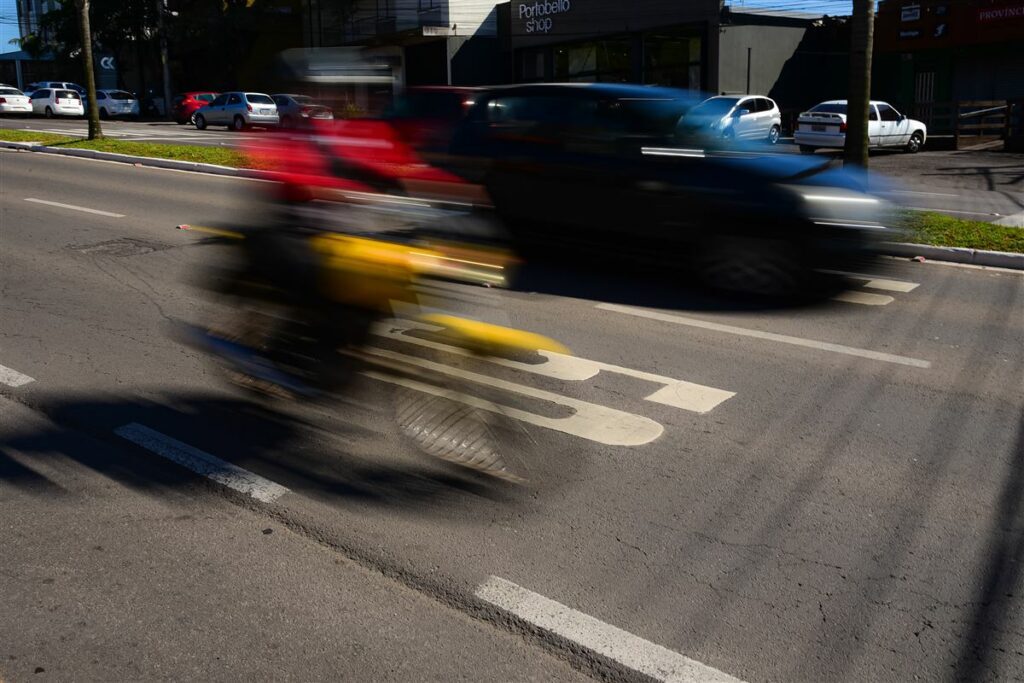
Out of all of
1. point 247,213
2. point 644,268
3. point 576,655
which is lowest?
point 576,655

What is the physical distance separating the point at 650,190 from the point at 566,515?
191 inches

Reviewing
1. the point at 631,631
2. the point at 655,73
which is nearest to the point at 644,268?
the point at 631,631

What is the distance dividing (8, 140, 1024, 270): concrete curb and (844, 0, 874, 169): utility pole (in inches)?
107

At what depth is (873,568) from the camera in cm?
371

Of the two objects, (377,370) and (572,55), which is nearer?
(377,370)

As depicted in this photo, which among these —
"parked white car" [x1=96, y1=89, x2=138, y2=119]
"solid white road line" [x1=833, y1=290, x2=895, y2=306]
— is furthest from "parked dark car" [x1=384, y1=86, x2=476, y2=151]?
"parked white car" [x1=96, y1=89, x2=138, y2=119]

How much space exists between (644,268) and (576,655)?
6210 millimetres

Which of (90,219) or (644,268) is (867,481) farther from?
(90,219)

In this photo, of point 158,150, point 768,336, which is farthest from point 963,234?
point 158,150

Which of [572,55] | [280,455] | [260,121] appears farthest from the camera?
[572,55]

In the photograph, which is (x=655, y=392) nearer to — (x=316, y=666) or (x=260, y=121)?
(x=316, y=666)

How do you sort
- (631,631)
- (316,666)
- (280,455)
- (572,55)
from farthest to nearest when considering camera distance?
(572,55), (280,455), (631,631), (316,666)

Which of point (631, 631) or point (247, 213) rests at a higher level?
point (247, 213)

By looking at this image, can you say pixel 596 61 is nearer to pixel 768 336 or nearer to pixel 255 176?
pixel 255 176
